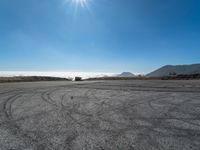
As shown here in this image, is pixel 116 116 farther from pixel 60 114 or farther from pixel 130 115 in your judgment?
pixel 60 114

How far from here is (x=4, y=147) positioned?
2.28m

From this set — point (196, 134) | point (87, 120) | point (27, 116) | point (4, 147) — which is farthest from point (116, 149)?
point (27, 116)

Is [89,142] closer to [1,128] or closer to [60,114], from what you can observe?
[60,114]

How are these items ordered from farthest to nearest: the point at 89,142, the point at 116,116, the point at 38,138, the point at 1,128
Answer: the point at 116,116 → the point at 1,128 → the point at 38,138 → the point at 89,142

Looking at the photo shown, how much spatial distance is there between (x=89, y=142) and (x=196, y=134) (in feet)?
7.16

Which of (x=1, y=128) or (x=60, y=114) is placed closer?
(x=1, y=128)

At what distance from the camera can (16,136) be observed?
2.68m

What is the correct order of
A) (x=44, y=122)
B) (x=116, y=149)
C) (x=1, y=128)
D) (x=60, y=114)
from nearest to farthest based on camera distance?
(x=116, y=149) → (x=1, y=128) → (x=44, y=122) → (x=60, y=114)

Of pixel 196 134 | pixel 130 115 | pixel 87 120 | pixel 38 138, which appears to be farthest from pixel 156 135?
pixel 38 138

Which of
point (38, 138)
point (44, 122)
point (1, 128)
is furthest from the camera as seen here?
point (44, 122)

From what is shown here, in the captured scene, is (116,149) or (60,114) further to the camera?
(60,114)

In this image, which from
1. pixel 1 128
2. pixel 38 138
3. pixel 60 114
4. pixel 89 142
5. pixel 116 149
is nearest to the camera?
pixel 116 149

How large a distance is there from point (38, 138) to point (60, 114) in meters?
1.51

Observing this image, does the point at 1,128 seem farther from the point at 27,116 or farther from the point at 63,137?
the point at 63,137
